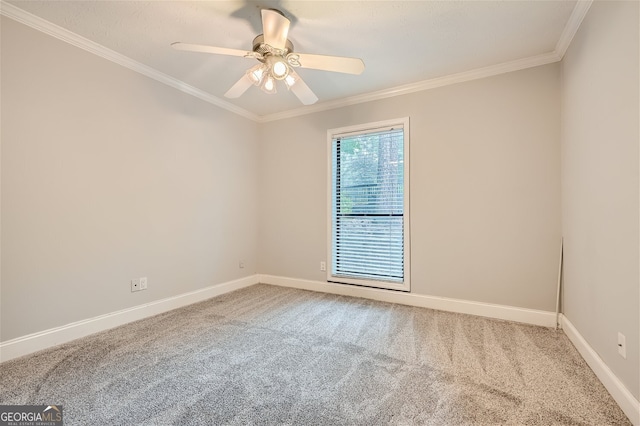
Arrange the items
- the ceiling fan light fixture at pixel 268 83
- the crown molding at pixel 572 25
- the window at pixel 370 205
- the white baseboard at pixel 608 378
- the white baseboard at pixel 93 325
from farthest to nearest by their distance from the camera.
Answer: the window at pixel 370 205 → the ceiling fan light fixture at pixel 268 83 → the white baseboard at pixel 93 325 → the crown molding at pixel 572 25 → the white baseboard at pixel 608 378

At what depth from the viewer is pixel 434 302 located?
9.97 feet

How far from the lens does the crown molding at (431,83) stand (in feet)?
8.52

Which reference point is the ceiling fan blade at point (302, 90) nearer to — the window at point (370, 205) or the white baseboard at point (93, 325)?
the window at point (370, 205)

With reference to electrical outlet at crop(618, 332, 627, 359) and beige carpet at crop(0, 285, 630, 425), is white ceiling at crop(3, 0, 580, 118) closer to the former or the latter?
electrical outlet at crop(618, 332, 627, 359)

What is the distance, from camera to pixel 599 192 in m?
1.73

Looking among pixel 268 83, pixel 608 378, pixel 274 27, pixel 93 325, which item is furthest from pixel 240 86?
pixel 608 378

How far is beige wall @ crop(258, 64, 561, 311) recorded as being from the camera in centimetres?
257

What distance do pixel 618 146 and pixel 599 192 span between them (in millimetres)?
325

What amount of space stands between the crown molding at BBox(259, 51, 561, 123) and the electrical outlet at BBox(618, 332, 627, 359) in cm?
237

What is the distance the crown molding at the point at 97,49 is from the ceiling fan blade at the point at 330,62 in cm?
183

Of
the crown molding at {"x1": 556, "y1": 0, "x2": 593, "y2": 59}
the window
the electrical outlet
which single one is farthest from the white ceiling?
the electrical outlet

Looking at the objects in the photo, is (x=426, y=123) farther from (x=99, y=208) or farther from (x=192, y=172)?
(x=99, y=208)

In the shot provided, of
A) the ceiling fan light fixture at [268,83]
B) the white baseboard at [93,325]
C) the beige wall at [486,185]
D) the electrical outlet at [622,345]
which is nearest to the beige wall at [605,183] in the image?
the electrical outlet at [622,345]

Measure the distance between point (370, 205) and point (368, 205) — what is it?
0.09ft
